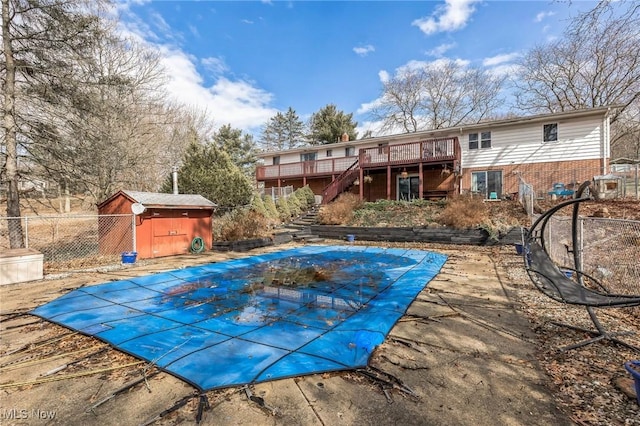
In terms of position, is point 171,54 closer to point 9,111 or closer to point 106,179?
point 106,179

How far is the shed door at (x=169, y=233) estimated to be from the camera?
918 centimetres

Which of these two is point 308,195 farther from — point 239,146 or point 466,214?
point 239,146

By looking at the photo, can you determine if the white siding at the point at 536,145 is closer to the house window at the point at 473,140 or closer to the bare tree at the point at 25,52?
the house window at the point at 473,140

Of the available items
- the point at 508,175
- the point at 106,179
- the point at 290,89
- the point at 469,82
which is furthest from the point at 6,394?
the point at 469,82

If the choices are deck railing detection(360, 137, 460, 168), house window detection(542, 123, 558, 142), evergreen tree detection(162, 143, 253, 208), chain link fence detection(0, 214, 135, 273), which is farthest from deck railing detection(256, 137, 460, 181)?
chain link fence detection(0, 214, 135, 273)

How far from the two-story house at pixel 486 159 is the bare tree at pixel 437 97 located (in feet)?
36.4

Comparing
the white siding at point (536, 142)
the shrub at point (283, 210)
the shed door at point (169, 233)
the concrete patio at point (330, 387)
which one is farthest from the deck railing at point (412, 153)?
the concrete patio at point (330, 387)

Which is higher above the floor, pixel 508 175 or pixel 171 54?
pixel 171 54

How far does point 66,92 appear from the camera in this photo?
855 centimetres

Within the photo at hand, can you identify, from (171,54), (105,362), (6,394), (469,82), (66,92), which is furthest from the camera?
(469,82)

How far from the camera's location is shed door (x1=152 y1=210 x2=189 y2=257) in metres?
9.18

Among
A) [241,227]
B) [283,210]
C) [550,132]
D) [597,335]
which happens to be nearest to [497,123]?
[550,132]

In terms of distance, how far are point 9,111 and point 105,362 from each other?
367 inches

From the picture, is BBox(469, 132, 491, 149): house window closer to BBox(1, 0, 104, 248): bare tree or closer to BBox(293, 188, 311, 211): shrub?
BBox(293, 188, 311, 211): shrub
